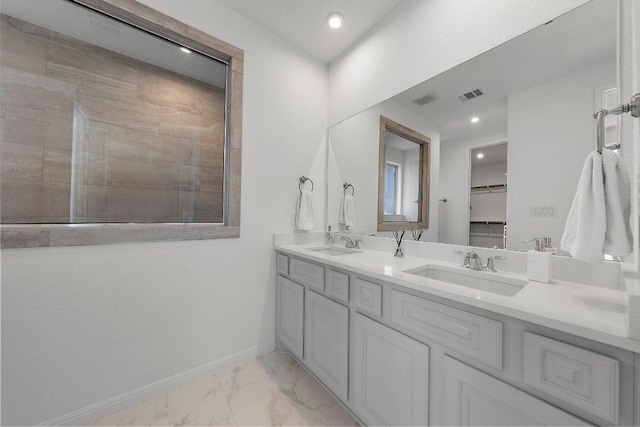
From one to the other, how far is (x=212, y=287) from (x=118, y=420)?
794 millimetres

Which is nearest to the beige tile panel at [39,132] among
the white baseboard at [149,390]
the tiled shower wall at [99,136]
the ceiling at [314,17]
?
the tiled shower wall at [99,136]

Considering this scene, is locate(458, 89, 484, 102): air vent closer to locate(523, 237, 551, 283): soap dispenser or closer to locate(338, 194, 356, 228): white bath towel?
locate(523, 237, 551, 283): soap dispenser

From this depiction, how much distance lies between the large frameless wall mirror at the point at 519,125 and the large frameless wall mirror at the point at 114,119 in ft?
4.59

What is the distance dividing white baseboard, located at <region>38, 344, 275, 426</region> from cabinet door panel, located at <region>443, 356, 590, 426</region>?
1.44m

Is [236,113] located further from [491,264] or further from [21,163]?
[491,264]

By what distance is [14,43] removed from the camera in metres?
1.51

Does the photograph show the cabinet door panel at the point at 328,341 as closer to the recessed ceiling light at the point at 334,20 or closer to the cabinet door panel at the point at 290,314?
the cabinet door panel at the point at 290,314

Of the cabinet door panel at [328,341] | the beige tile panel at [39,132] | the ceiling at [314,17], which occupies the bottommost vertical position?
the cabinet door panel at [328,341]

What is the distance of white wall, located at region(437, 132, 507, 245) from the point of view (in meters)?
1.36

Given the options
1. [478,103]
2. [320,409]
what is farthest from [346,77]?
[320,409]

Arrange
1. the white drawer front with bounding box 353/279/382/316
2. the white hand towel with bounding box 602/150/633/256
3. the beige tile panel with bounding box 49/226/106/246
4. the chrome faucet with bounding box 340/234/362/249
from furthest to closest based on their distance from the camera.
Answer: the chrome faucet with bounding box 340/234/362/249
the beige tile panel with bounding box 49/226/106/246
the white drawer front with bounding box 353/279/382/316
the white hand towel with bounding box 602/150/633/256

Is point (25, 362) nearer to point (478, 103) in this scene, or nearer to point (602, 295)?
point (602, 295)

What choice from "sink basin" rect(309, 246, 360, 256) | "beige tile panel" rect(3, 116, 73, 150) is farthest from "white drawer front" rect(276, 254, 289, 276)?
"beige tile panel" rect(3, 116, 73, 150)

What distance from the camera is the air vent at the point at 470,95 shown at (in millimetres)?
1290
